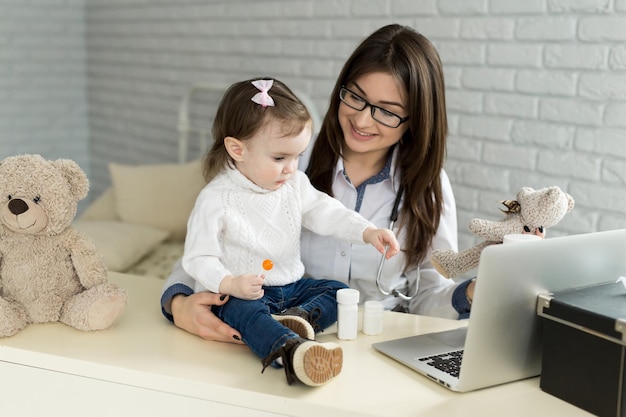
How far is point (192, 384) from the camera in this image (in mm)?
1133

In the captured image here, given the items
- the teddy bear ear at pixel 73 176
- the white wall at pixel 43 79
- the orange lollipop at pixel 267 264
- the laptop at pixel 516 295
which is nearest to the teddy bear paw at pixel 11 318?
the teddy bear ear at pixel 73 176

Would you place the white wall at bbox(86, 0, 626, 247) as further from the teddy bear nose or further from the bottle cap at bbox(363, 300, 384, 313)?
the teddy bear nose

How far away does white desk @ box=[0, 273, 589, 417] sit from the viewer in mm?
1091

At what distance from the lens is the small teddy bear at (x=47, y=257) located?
4.31ft

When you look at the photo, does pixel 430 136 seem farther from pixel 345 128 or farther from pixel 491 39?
pixel 491 39

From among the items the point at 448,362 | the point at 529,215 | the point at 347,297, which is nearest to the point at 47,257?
the point at 347,297

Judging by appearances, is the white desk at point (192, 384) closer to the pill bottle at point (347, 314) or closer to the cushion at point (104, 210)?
the pill bottle at point (347, 314)

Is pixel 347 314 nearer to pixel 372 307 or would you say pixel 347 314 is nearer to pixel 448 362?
pixel 372 307

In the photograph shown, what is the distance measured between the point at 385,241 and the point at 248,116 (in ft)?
1.21

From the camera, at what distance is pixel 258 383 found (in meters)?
1.14

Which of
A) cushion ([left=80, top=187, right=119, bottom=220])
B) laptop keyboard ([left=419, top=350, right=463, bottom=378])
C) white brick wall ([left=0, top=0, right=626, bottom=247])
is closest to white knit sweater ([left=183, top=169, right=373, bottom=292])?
laptop keyboard ([left=419, top=350, right=463, bottom=378])

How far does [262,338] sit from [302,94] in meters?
1.92

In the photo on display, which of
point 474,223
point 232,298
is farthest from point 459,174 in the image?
point 232,298

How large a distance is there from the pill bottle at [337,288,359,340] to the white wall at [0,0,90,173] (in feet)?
10.3
